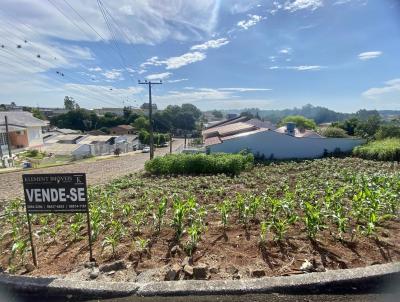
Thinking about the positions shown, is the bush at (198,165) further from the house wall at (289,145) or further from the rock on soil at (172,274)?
the rock on soil at (172,274)

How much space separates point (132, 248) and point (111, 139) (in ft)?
167

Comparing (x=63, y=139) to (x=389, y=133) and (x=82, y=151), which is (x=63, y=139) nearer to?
(x=82, y=151)

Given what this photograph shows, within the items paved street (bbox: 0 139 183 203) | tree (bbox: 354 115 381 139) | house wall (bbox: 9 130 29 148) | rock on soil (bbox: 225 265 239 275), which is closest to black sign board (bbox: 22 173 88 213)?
rock on soil (bbox: 225 265 239 275)

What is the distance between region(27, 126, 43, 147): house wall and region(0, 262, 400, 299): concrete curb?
46.3 m

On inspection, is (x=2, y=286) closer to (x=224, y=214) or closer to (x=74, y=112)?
(x=224, y=214)

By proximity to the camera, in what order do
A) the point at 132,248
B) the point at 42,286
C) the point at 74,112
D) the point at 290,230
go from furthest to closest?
the point at 74,112 < the point at 290,230 < the point at 132,248 < the point at 42,286

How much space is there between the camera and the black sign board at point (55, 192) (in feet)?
12.3

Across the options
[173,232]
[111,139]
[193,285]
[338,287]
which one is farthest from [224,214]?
[111,139]

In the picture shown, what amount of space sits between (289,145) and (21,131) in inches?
1574

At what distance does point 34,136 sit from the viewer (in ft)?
143

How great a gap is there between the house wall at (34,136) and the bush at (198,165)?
3637 cm

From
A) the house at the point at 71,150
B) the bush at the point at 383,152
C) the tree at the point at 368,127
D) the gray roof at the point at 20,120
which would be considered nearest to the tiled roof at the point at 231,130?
the bush at the point at 383,152

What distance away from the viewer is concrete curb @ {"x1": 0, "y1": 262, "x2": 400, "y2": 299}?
2.98 metres

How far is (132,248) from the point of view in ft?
13.9
